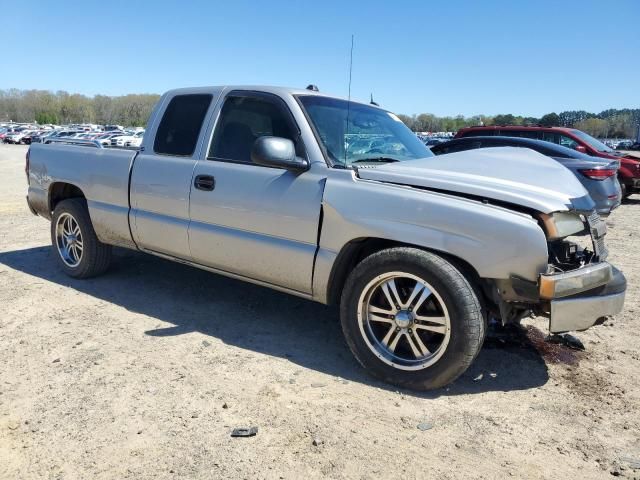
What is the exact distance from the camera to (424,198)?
2.97 meters

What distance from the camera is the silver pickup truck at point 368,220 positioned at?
284 cm

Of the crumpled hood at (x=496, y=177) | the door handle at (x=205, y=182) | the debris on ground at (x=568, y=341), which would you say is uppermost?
the crumpled hood at (x=496, y=177)

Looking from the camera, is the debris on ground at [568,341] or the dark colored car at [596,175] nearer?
the debris on ground at [568,341]

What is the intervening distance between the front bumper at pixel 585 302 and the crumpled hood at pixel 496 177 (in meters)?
0.41

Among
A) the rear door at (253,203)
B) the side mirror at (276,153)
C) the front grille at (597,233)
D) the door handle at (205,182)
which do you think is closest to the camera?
the front grille at (597,233)

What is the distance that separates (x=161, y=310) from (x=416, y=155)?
2.52m

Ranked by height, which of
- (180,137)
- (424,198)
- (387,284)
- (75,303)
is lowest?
(75,303)

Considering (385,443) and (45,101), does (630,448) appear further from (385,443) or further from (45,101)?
(45,101)

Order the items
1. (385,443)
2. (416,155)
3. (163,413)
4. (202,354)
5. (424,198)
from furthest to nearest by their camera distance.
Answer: (416,155) → (202,354) → (424,198) → (163,413) → (385,443)

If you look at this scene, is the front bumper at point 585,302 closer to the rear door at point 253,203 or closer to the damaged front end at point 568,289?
the damaged front end at point 568,289

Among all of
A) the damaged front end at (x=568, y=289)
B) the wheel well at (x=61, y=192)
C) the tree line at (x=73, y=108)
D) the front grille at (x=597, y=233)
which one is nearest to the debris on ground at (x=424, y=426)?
the damaged front end at (x=568, y=289)

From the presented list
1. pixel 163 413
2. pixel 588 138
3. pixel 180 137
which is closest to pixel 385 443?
pixel 163 413

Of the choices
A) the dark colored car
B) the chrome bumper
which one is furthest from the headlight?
the dark colored car

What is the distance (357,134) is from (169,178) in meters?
1.57
